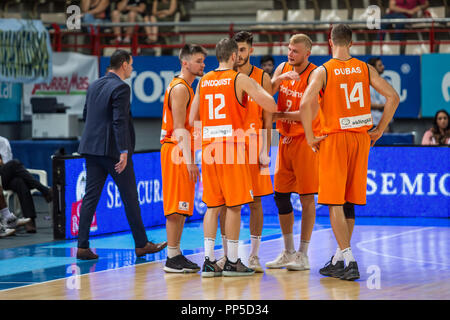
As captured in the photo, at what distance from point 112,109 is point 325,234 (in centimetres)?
361

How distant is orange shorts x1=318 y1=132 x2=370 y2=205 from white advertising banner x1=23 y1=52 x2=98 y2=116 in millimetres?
10216

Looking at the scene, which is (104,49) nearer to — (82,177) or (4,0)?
(4,0)

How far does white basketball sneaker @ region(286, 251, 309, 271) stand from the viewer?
27.6ft

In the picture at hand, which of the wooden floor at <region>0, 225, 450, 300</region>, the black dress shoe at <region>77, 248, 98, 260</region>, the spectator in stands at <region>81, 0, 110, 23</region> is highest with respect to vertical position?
the spectator in stands at <region>81, 0, 110, 23</region>

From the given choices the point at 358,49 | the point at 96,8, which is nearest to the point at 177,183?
the point at 358,49

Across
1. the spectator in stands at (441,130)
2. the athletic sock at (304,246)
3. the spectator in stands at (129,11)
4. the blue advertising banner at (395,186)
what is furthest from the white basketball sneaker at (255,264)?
the spectator in stands at (129,11)

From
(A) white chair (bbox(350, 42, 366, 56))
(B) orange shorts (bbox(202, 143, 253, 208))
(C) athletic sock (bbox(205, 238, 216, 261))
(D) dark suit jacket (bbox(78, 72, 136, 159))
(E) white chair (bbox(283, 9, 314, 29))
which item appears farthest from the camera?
(E) white chair (bbox(283, 9, 314, 29))

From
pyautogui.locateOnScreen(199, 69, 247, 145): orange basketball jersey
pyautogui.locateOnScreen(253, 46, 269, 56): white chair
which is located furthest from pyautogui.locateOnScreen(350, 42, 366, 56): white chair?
pyautogui.locateOnScreen(199, 69, 247, 145): orange basketball jersey

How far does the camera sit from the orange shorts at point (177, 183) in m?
8.49

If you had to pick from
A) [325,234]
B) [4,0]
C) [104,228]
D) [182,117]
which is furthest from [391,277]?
[4,0]

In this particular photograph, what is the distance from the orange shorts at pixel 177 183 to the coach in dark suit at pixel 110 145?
83 cm

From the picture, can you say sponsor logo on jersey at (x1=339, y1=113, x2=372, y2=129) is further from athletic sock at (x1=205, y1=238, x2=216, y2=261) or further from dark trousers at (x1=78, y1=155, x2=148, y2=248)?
dark trousers at (x1=78, y1=155, x2=148, y2=248)

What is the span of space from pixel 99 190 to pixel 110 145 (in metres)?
0.53

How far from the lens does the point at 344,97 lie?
7.87 m
